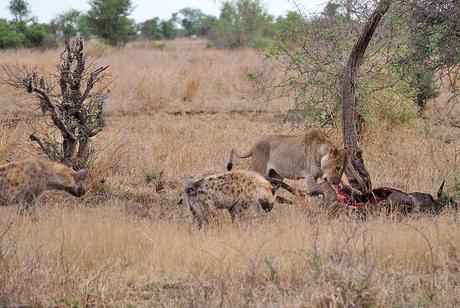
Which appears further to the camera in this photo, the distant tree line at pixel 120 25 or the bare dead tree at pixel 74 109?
the distant tree line at pixel 120 25

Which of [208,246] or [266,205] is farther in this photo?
[266,205]

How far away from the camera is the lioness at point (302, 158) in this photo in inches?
376

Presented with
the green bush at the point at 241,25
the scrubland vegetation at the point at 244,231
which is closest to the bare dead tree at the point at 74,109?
the scrubland vegetation at the point at 244,231

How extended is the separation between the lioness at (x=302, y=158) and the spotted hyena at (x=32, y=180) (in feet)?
6.80


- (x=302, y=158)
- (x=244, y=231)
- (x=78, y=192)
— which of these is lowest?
(x=78, y=192)

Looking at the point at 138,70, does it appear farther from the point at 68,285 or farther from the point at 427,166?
the point at 68,285

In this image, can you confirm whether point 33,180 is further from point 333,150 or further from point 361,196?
point 361,196

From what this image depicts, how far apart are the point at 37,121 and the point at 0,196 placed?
4.67 m

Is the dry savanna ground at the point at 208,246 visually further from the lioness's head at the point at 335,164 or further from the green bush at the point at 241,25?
the green bush at the point at 241,25

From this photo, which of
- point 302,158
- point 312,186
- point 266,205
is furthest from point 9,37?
→ point 266,205

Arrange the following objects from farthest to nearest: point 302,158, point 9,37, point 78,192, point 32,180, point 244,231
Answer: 1. point 9,37
2. point 302,158
3. point 78,192
4. point 32,180
5. point 244,231

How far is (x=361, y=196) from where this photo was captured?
31.3ft

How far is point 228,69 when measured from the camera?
24.4 m

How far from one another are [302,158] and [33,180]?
11.3ft
